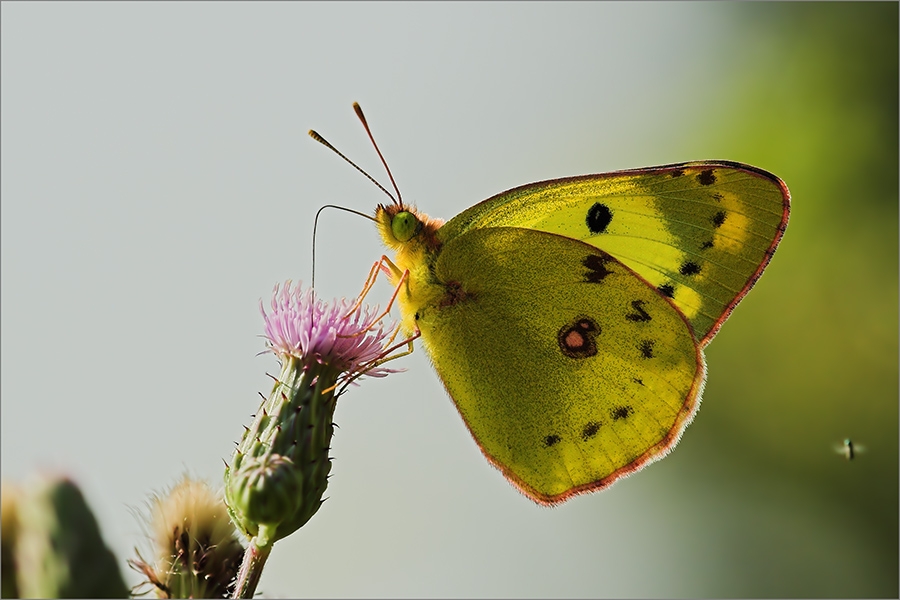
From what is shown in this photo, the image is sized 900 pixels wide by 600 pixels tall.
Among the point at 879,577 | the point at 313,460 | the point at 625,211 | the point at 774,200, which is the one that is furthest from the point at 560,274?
the point at 879,577

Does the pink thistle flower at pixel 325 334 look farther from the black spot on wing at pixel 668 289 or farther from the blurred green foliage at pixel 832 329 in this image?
the blurred green foliage at pixel 832 329

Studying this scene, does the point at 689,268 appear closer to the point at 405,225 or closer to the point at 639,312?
the point at 639,312

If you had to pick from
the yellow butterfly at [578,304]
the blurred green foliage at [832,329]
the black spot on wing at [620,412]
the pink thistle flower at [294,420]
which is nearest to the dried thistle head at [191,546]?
the pink thistle flower at [294,420]

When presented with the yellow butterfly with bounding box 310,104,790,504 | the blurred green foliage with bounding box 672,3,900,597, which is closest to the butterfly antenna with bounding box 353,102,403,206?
the yellow butterfly with bounding box 310,104,790,504

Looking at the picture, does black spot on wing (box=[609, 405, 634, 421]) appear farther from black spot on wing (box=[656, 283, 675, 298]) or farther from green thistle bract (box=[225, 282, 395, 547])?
green thistle bract (box=[225, 282, 395, 547])

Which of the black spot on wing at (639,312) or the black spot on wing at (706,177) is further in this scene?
the black spot on wing at (639,312)

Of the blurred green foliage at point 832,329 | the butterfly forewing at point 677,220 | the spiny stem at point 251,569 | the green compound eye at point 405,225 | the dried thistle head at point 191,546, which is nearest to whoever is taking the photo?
the spiny stem at point 251,569

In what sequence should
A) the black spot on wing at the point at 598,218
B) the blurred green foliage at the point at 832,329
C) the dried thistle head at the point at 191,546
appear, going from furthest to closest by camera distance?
the blurred green foliage at the point at 832,329, the black spot on wing at the point at 598,218, the dried thistle head at the point at 191,546

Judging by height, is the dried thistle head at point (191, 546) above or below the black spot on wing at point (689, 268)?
below

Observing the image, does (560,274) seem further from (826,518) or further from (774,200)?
(826,518)
